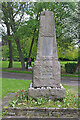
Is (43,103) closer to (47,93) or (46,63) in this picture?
(47,93)

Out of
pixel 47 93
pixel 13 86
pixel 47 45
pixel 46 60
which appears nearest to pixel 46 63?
pixel 46 60

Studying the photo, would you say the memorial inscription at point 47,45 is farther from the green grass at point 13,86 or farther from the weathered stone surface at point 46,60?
the green grass at point 13,86

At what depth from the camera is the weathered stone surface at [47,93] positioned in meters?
5.76

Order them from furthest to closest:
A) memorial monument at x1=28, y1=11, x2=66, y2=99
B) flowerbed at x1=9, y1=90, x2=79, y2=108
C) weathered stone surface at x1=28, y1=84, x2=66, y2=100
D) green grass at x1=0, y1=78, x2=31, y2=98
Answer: green grass at x1=0, y1=78, x2=31, y2=98, memorial monument at x1=28, y1=11, x2=66, y2=99, weathered stone surface at x1=28, y1=84, x2=66, y2=100, flowerbed at x1=9, y1=90, x2=79, y2=108

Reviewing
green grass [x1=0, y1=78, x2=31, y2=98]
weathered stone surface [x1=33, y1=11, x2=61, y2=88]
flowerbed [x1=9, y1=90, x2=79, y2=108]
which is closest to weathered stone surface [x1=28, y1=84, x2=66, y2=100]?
flowerbed [x1=9, y1=90, x2=79, y2=108]

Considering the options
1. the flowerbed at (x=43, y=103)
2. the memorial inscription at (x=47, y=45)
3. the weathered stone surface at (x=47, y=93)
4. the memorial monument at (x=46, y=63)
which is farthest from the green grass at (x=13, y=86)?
the memorial inscription at (x=47, y=45)

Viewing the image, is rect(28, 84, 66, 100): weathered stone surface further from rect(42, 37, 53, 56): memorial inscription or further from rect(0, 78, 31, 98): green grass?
rect(0, 78, 31, 98): green grass

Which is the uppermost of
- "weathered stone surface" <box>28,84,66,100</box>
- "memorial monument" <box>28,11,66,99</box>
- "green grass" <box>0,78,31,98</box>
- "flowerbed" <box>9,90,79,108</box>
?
"memorial monument" <box>28,11,66,99</box>

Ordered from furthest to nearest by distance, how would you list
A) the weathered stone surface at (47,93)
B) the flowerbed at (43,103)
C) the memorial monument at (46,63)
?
the memorial monument at (46,63), the weathered stone surface at (47,93), the flowerbed at (43,103)

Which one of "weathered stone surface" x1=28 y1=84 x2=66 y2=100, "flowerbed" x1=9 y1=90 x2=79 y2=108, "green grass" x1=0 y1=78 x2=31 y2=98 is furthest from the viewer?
"green grass" x1=0 y1=78 x2=31 y2=98

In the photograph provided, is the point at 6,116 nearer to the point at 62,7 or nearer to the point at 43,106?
the point at 43,106

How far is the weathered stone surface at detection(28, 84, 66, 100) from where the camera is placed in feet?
18.9

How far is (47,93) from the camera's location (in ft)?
19.0

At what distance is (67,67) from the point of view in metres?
20.2
